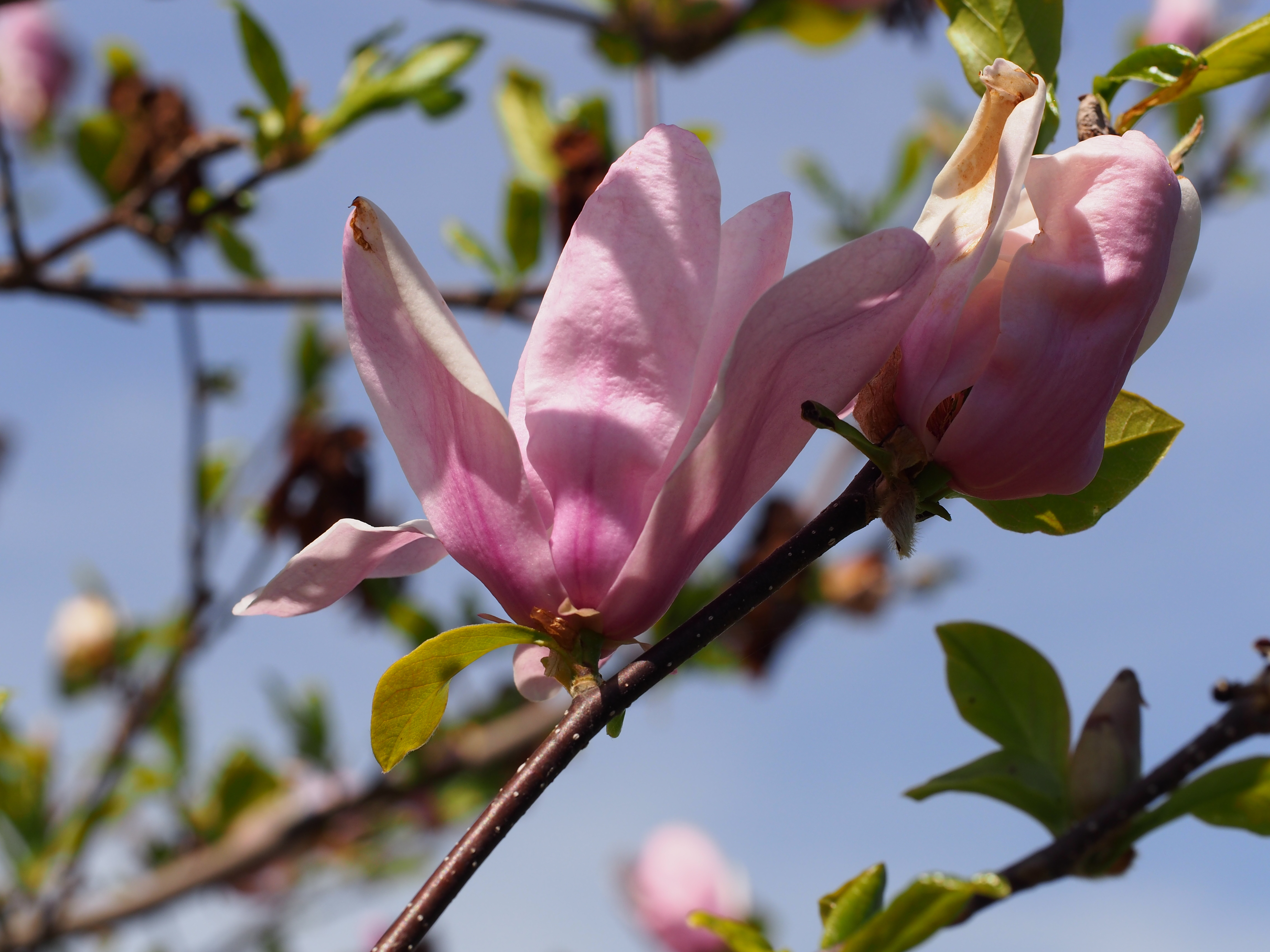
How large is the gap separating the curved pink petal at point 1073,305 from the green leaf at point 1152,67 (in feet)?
0.49

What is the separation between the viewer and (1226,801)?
1.97 feet

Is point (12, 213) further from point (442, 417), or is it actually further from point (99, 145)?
point (442, 417)

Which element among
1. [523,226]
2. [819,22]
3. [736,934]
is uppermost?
[819,22]

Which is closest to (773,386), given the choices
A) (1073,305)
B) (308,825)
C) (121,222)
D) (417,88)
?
(1073,305)

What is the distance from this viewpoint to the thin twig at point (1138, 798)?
0.58 m

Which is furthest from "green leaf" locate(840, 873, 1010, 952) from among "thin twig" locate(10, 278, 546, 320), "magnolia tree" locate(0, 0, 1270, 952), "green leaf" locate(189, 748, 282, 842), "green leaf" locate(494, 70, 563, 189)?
"green leaf" locate(189, 748, 282, 842)

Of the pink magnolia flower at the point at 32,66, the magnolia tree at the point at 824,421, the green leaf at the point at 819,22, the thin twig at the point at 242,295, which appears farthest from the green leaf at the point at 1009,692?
the pink magnolia flower at the point at 32,66

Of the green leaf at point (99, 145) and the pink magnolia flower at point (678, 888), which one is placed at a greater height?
the green leaf at point (99, 145)

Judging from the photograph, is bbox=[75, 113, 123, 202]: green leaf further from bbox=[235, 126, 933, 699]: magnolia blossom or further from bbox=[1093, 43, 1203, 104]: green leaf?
bbox=[1093, 43, 1203, 104]: green leaf

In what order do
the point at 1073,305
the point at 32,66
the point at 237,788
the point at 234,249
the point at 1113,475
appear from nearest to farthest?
1. the point at 1073,305
2. the point at 1113,475
3. the point at 234,249
4. the point at 237,788
5. the point at 32,66

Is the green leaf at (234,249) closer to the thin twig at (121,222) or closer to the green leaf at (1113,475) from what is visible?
the thin twig at (121,222)

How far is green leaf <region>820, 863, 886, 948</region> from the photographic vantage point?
1.87 feet

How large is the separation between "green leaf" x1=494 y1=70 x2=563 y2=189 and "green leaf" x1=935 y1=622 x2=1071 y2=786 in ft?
3.73

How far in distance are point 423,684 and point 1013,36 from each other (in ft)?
1.58
